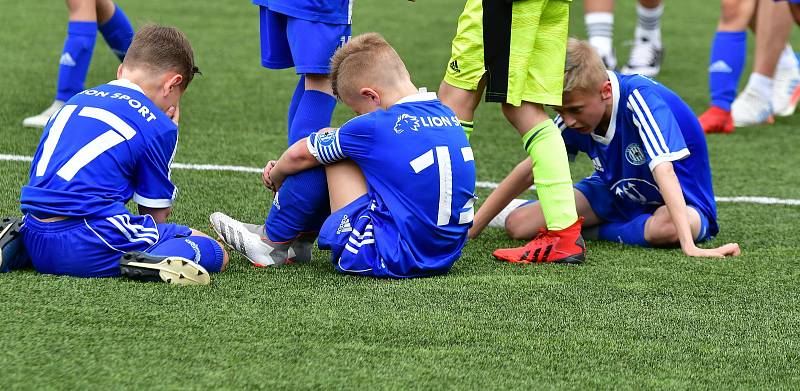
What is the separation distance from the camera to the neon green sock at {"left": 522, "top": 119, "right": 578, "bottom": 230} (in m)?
3.68

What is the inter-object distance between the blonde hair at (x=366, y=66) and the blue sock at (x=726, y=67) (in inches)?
135

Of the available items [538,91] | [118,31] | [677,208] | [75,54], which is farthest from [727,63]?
[75,54]

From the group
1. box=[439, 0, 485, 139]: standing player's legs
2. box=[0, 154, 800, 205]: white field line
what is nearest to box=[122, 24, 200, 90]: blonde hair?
box=[439, 0, 485, 139]: standing player's legs

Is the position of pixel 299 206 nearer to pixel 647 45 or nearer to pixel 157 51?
pixel 157 51

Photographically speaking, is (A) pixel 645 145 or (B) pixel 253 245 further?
(A) pixel 645 145

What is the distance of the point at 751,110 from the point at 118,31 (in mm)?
3545

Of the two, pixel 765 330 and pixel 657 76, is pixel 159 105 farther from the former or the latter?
pixel 657 76

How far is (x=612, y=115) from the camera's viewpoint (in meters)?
3.96

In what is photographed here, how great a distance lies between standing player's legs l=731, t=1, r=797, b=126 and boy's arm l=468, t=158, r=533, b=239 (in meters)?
2.98

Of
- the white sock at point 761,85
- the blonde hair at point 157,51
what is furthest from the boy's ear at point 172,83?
the white sock at point 761,85

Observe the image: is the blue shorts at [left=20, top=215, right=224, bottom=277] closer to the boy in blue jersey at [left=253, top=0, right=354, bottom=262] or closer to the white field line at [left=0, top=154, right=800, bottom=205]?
the boy in blue jersey at [left=253, top=0, right=354, bottom=262]

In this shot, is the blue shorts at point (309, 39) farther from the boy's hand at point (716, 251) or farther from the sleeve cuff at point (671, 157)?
the boy's hand at point (716, 251)

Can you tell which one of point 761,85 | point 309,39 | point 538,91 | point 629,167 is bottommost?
point 761,85

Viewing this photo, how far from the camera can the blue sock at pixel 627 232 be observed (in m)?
4.06
